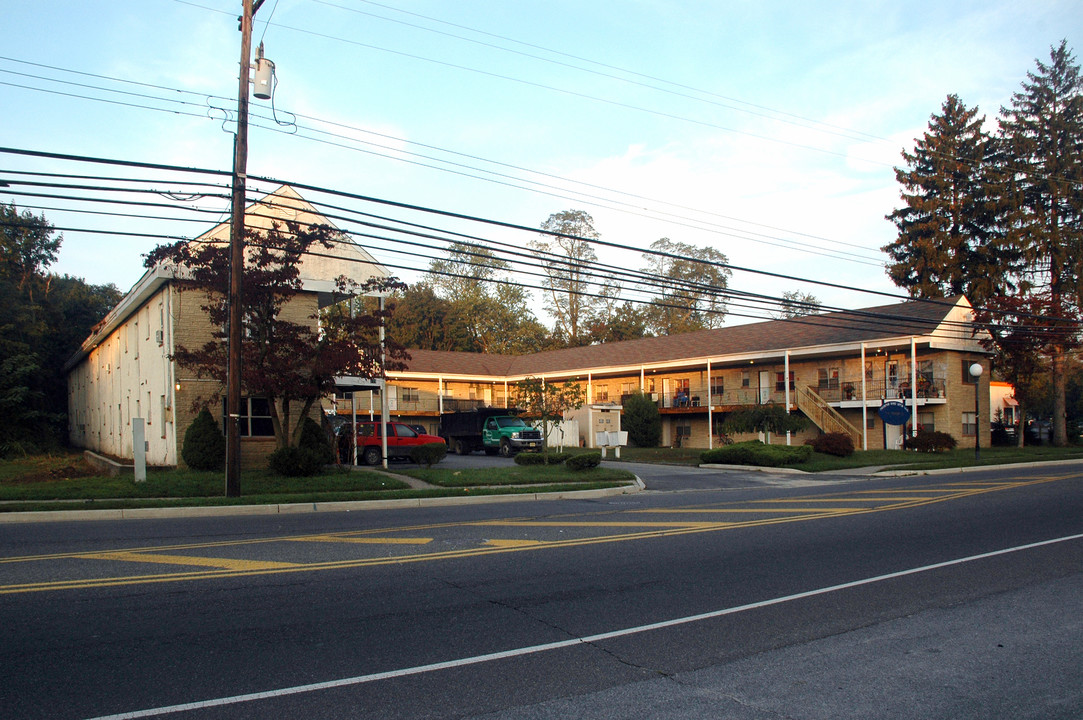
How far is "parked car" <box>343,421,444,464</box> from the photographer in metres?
26.8

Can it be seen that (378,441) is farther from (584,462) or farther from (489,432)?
(489,432)

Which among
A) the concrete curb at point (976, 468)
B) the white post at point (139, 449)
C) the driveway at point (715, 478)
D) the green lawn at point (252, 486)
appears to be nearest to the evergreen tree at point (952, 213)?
the concrete curb at point (976, 468)

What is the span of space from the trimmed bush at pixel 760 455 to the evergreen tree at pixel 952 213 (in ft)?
85.8

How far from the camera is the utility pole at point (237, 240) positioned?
16.2 meters

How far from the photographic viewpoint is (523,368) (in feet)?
177


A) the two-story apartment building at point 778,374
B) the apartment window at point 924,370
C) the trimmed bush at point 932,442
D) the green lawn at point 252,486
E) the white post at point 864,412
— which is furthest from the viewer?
the apartment window at point 924,370

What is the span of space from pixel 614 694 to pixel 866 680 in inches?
69.5

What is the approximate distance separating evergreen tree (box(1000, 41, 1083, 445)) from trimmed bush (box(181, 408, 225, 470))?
141 ft

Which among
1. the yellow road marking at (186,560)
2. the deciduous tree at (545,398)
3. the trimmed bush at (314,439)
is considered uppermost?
the deciduous tree at (545,398)

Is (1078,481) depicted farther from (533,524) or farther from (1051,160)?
(1051,160)

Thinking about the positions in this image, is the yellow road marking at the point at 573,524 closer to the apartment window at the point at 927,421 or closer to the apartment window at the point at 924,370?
the apartment window at the point at 927,421

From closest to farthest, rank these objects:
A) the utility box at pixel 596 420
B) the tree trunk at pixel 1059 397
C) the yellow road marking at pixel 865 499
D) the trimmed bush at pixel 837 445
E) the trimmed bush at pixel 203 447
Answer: the yellow road marking at pixel 865 499, the trimmed bush at pixel 203 447, the trimmed bush at pixel 837 445, the utility box at pixel 596 420, the tree trunk at pixel 1059 397

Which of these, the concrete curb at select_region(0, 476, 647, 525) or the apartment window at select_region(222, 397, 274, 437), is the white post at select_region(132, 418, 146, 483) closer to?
the concrete curb at select_region(0, 476, 647, 525)

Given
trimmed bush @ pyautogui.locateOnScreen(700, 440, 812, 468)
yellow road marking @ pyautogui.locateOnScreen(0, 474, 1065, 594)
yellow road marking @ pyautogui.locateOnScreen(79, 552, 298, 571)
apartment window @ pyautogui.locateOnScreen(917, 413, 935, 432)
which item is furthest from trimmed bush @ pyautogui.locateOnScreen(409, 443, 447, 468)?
apartment window @ pyautogui.locateOnScreen(917, 413, 935, 432)
